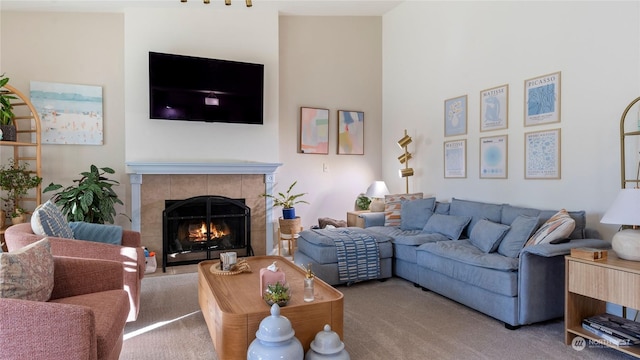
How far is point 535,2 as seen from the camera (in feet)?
12.3

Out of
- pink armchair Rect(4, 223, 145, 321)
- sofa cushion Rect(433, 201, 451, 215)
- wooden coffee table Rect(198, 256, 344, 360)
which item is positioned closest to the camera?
wooden coffee table Rect(198, 256, 344, 360)

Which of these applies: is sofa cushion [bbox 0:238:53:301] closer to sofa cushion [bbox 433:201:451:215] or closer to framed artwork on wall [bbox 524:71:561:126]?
sofa cushion [bbox 433:201:451:215]

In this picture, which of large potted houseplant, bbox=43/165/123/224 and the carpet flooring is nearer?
the carpet flooring

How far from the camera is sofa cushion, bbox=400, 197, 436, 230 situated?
4.48m

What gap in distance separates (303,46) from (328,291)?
13.5 ft

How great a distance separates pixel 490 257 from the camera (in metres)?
3.05

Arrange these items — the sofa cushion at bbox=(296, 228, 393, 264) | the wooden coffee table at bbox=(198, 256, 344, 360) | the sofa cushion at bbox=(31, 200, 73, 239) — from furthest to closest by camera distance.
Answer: the sofa cushion at bbox=(296, 228, 393, 264), the sofa cushion at bbox=(31, 200, 73, 239), the wooden coffee table at bbox=(198, 256, 344, 360)

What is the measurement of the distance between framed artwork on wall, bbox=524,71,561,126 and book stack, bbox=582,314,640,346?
1.79 m

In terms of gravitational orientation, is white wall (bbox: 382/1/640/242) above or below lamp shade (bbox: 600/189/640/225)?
above

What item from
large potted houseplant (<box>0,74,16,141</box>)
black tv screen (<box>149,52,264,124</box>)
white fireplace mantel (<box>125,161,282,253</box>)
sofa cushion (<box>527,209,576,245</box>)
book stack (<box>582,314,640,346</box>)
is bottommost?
book stack (<box>582,314,640,346</box>)

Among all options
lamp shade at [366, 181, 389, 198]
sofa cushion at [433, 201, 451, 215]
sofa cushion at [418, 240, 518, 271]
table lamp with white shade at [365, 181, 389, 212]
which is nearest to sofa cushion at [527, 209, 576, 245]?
sofa cushion at [418, 240, 518, 271]

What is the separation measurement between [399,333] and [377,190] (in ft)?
9.74

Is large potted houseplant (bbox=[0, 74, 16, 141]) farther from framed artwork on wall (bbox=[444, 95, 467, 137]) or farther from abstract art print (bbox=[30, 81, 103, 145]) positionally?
framed artwork on wall (bbox=[444, 95, 467, 137])

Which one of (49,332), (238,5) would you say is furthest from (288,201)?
(49,332)
